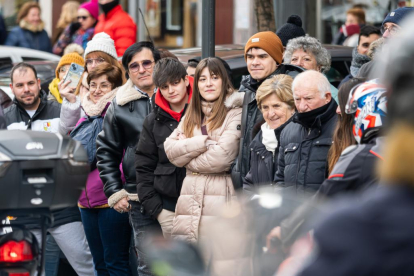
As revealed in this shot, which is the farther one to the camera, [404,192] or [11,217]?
[11,217]

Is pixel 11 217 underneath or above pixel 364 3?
underneath

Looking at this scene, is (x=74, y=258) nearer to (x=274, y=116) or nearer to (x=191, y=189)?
(x=191, y=189)

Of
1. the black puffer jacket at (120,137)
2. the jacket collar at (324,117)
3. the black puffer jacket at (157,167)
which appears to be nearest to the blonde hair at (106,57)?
the black puffer jacket at (120,137)

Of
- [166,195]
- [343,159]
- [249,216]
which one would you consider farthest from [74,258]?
[249,216]

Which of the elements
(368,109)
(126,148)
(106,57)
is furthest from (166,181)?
(368,109)

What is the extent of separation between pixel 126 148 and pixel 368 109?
9.54 ft

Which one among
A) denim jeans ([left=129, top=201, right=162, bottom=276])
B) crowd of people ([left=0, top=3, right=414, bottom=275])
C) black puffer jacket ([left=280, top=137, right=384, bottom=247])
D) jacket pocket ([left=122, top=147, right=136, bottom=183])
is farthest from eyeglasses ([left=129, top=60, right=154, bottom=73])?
black puffer jacket ([left=280, top=137, right=384, bottom=247])

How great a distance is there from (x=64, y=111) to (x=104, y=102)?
50 centimetres

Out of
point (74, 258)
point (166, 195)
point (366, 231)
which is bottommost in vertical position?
point (74, 258)

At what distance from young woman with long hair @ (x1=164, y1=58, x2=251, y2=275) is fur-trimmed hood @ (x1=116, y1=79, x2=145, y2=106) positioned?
593 millimetres

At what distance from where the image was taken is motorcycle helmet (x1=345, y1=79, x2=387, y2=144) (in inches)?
138

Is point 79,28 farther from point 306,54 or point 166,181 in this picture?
point 166,181

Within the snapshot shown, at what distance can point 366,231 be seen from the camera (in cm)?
155

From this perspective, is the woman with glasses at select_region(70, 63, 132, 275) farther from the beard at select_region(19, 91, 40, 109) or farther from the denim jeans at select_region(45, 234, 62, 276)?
the beard at select_region(19, 91, 40, 109)
